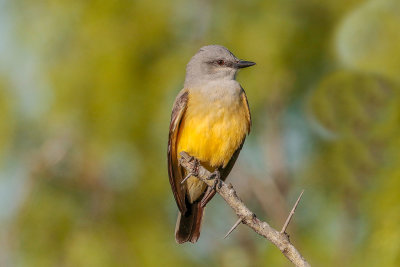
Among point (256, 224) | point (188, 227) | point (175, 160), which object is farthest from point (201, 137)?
point (256, 224)

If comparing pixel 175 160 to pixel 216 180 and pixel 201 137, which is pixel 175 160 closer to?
pixel 201 137

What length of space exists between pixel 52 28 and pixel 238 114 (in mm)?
3527

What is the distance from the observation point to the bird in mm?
6098

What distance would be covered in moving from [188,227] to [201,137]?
71 centimetres

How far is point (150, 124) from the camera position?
8.62 metres

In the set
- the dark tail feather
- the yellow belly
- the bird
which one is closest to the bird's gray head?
the bird

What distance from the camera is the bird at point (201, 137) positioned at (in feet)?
20.0

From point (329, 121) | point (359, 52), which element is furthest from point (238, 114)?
point (329, 121)

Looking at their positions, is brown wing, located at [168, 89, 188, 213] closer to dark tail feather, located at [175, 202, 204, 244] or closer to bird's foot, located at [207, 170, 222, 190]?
dark tail feather, located at [175, 202, 204, 244]

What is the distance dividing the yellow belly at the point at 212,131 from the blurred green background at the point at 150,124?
199 cm

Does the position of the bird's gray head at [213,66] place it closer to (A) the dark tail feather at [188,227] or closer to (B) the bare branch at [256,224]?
(A) the dark tail feather at [188,227]

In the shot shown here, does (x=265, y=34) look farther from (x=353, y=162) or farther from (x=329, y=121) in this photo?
(x=353, y=162)

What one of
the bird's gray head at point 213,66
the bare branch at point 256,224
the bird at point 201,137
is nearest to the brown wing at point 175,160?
the bird at point 201,137

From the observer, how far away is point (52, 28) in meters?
9.03
